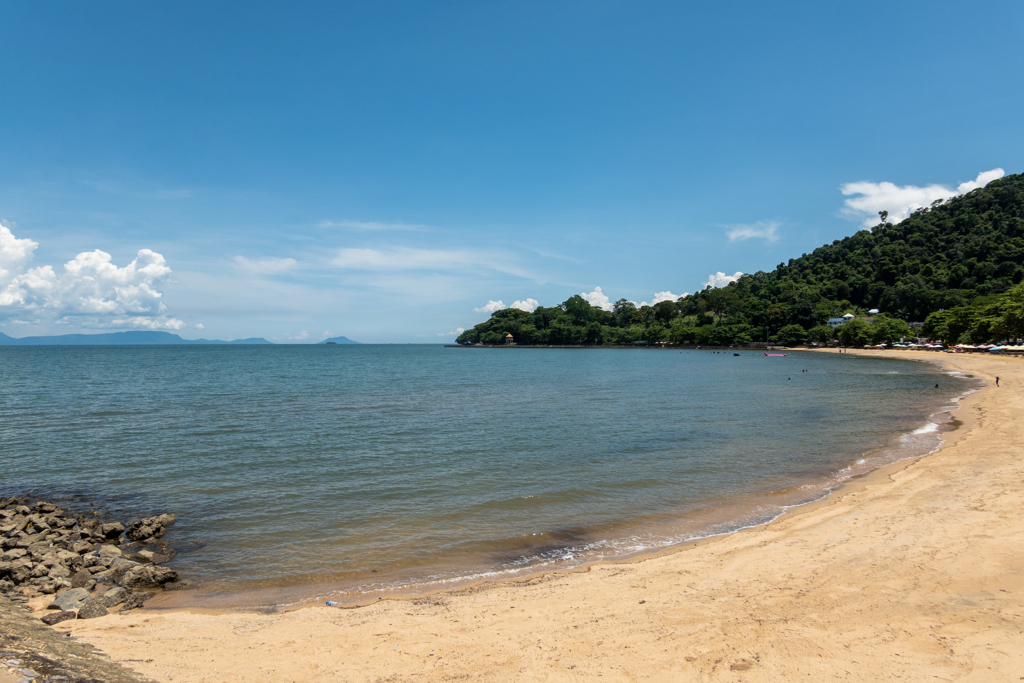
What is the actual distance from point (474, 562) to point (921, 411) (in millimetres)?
35297

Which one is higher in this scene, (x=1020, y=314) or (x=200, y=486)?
(x=1020, y=314)

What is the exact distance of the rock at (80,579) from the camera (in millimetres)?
9930

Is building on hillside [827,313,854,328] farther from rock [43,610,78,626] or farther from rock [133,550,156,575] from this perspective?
rock [43,610,78,626]

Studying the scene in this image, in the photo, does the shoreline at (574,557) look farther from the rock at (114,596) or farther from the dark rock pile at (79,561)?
the dark rock pile at (79,561)

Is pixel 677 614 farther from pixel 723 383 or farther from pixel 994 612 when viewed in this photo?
pixel 723 383

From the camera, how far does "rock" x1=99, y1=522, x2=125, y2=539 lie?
12958mm

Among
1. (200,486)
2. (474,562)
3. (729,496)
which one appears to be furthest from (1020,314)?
(200,486)

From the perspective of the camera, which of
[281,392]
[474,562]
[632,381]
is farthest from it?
[632,381]

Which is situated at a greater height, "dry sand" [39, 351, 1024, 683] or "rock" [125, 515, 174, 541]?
"dry sand" [39, 351, 1024, 683]

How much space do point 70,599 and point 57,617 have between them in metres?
0.69

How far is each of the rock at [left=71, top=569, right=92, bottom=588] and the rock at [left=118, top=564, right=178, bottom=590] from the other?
0.60 metres

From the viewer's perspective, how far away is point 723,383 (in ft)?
183

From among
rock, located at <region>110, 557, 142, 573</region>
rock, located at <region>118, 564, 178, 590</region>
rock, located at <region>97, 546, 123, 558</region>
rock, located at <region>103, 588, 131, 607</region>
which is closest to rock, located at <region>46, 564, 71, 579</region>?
rock, located at <region>110, 557, 142, 573</region>

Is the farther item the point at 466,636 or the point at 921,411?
the point at 921,411
